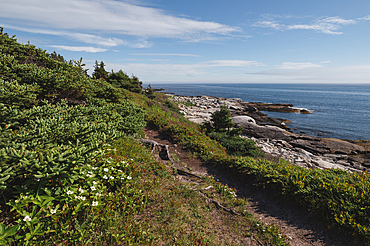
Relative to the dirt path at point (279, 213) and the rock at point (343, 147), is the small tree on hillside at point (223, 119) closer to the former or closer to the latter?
the dirt path at point (279, 213)

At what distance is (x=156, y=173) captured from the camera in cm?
668

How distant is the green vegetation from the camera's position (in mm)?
2844

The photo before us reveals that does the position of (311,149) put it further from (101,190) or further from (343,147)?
(101,190)

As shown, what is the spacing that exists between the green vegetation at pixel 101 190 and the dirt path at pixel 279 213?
0.35 meters

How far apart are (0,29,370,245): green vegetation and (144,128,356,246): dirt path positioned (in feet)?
1.13

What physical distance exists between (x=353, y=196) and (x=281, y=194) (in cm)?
213

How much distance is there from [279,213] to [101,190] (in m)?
6.23

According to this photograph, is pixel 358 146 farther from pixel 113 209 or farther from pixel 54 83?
pixel 54 83

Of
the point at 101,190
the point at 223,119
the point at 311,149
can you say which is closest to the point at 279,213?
the point at 101,190

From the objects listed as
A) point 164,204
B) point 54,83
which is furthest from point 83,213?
point 54,83

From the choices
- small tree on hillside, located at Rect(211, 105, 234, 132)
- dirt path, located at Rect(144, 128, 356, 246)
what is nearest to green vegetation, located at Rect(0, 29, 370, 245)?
dirt path, located at Rect(144, 128, 356, 246)

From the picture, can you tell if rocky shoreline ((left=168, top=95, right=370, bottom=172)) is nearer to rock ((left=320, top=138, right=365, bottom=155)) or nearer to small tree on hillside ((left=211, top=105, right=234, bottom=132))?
rock ((left=320, top=138, right=365, bottom=155))

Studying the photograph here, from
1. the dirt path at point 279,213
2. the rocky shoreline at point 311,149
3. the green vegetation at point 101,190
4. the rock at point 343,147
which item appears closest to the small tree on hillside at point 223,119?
the rocky shoreline at point 311,149

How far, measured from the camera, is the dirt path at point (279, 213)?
4.76 m
